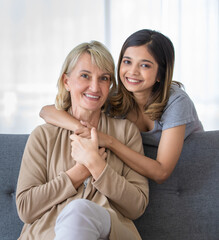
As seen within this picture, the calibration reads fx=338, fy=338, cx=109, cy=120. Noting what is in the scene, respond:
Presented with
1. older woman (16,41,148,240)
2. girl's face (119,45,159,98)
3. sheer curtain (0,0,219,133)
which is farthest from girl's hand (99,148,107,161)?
sheer curtain (0,0,219,133)

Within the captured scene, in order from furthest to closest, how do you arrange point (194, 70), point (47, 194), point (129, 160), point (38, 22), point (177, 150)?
point (194, 70) → point (38, 22) → point (177, 150) → point (129, 160) → point (47, 194)

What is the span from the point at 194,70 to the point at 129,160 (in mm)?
2099

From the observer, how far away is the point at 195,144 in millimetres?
1759

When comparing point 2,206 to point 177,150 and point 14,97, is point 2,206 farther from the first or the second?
point 14,97

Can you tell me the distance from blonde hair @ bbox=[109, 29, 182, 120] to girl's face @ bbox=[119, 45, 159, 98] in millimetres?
27

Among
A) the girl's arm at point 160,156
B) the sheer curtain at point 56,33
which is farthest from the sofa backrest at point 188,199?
the sheer curtain at point 56,33

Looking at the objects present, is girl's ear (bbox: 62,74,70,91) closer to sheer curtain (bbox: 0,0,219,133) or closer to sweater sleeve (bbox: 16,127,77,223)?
sweater sleeve (bbox: 16,127,77,223)

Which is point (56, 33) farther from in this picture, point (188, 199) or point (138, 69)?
point (188, 199)

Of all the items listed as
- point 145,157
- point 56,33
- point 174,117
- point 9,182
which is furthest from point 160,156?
point 56,33

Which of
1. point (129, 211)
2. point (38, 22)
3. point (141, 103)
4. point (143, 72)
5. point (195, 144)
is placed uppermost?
point (38, 22)

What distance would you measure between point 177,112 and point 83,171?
1.79ft

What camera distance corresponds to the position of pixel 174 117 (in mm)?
1622

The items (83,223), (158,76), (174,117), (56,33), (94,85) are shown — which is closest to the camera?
(83,223)

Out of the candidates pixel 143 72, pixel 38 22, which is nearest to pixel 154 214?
pixel 143 72
